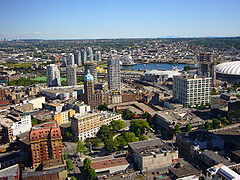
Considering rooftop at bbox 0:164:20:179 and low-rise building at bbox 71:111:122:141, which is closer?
rooftop at bbox 0:164:20:179

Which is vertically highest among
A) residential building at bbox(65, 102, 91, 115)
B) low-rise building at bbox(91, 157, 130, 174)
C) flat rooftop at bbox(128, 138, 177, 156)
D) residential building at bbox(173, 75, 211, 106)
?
residential building at bbox(173, 75, 211, 106)

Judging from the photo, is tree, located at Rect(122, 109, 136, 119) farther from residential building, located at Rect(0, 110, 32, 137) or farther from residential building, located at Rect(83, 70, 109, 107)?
residential building, located at Rect(0, 110, 32, 137)

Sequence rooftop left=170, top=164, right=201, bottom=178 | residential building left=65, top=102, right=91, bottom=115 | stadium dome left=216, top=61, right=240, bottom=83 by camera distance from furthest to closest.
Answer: stadium dome left=216, top=61, right=240, bottom=83 → residential building left=65, top=102, right=91, bottom=115 → rooftop left=170, top=164, right=201, bottom=178

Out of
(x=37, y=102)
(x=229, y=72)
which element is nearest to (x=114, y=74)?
(x=37, y=102)

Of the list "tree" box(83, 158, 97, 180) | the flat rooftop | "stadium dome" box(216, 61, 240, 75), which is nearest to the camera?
"tree" box(83, 158, 97, 180)

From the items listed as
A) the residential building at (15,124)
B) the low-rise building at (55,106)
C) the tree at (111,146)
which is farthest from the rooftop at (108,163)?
the low-rise building at (55,106)

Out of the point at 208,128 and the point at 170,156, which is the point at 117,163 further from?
the point at 208,128

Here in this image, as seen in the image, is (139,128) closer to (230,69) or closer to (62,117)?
(62,117)

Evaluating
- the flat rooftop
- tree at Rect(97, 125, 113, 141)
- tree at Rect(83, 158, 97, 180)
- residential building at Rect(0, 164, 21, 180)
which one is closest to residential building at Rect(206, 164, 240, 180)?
the flat rooftop
